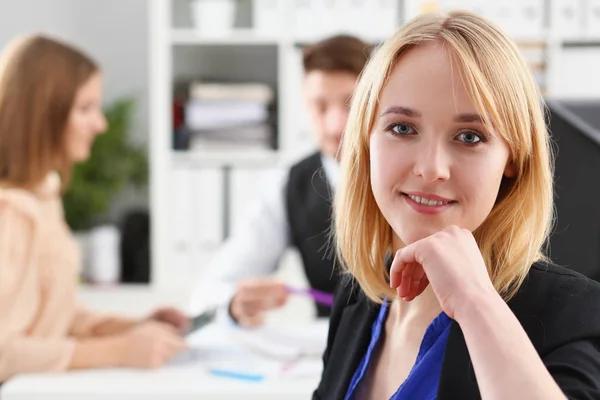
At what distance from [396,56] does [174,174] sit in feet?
9.07

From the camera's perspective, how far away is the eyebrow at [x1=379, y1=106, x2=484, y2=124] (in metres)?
0.91

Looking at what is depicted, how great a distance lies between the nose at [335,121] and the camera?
2.27 m

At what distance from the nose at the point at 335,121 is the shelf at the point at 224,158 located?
4.58 feet

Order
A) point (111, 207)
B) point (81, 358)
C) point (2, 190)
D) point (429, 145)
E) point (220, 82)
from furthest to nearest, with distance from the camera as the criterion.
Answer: point (111, 207) < point (220, 82) < point (2, 190) < point (81, 358) < point (429, 145)

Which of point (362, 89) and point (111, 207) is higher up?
point (362, 89)

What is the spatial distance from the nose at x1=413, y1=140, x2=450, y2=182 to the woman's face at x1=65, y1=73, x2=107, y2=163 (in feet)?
4.63

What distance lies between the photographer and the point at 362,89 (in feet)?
3.35

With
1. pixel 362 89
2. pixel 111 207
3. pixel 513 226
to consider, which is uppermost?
pixel 362 89

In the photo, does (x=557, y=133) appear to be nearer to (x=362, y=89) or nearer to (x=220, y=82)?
(x=362, y=89)

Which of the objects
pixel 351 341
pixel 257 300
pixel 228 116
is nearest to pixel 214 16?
pixel 228 116

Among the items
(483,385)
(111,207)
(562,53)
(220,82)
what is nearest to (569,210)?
(483,385)

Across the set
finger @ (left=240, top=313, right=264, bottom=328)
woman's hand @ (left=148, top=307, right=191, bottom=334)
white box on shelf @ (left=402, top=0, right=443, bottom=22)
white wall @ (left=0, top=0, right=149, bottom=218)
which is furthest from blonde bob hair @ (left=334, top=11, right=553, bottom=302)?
white wall @ (left=0, top=0, right=149, bottom=218)

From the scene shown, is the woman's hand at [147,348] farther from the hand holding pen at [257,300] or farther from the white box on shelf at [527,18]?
the white box on shelf at [527,18]

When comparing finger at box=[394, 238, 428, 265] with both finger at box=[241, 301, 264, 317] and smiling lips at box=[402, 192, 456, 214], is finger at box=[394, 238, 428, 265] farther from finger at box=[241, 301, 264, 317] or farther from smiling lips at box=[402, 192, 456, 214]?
finger at box=[241, 301, 264, 317]
